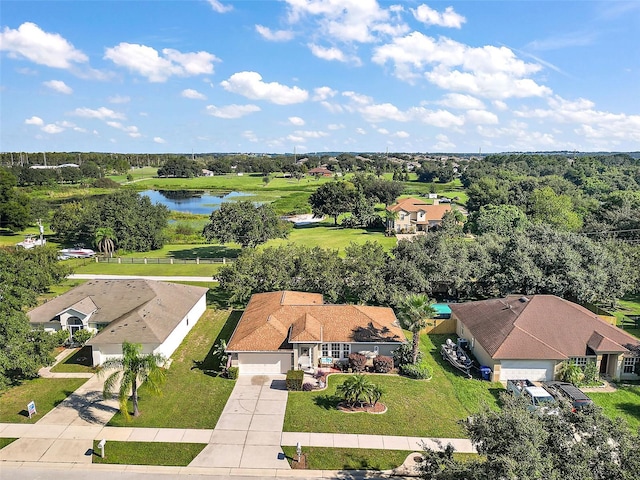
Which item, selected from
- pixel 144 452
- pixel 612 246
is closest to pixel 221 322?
pixel 144 452

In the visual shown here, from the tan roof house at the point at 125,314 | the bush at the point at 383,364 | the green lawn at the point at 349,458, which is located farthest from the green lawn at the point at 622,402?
the tan roof house at the point at 125,314

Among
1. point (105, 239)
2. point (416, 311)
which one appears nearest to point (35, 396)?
point (416, 311)

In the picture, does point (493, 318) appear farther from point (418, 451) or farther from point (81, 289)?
point (81, 289)

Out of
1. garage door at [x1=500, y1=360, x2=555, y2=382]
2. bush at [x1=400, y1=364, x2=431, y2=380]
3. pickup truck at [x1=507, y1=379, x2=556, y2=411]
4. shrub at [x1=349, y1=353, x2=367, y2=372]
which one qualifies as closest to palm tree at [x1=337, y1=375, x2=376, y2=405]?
shrub at [x1=349, y1=353, x2=367, y2=372]

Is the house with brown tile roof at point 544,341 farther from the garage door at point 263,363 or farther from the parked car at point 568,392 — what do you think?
the garage door at point 263,363

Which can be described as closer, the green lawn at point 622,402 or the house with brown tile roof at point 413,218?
the green lawn at point 622,402
